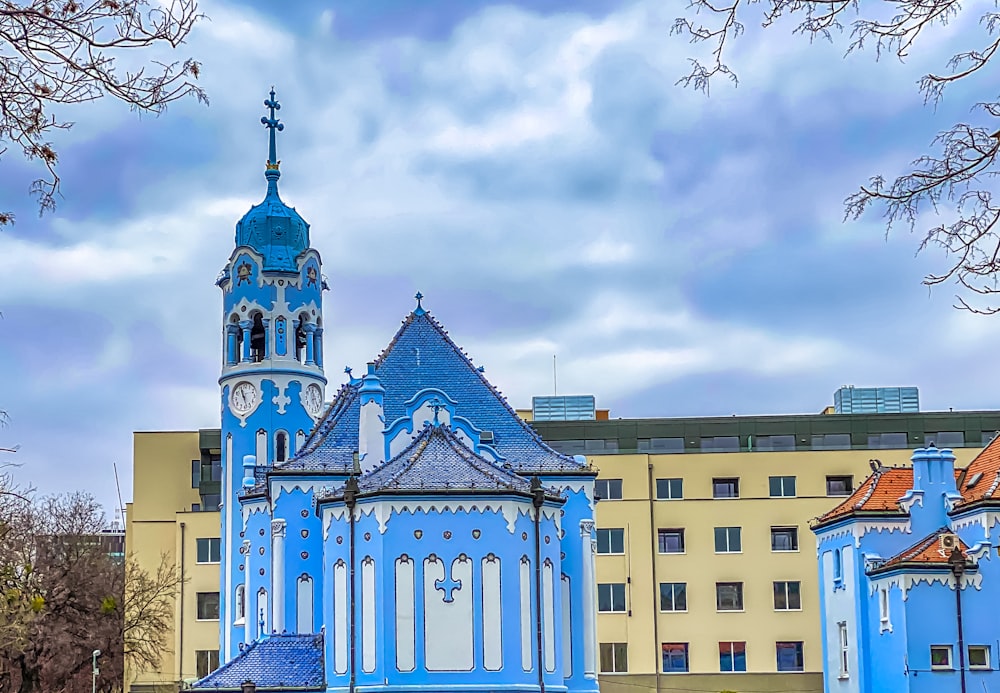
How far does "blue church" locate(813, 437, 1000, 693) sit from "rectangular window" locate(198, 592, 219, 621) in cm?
3292

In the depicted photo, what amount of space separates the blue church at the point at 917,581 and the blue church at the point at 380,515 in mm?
9015

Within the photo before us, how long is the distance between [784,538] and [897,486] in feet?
63.6

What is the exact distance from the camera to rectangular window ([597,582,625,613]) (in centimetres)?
7306

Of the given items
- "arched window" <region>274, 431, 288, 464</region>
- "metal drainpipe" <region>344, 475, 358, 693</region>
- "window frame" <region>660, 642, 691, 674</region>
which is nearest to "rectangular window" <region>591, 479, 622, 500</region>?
"window frame" <region>660, 642, 691, 674</region>

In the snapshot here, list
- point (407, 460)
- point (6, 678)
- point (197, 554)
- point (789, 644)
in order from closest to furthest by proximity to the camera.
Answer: point (407, 460)
point (6, 678)
point (789, 644)
point (197, 554)

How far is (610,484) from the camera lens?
7556cm

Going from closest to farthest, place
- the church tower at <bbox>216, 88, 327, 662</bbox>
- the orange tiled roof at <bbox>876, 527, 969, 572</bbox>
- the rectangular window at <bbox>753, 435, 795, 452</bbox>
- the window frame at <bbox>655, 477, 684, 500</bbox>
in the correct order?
1. the orange tiled roof at <bbox>876, 527, 969, 572</bbox>
2. the church tower at <bbox>216, 88, 327, 662</bbox>
3. the window frame at <bbox>655, 477, 684, 500</bbox>
4. the rectangular window at <bbox>753, 435, 795, 452</bbox>

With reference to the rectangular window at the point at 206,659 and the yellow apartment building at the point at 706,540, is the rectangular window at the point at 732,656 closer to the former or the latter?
the yellow apartment building at the point at 706,540

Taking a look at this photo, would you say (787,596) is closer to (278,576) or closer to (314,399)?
(314,399)

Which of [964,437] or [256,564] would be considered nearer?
[256,564]

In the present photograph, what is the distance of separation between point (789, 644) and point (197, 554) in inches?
1116

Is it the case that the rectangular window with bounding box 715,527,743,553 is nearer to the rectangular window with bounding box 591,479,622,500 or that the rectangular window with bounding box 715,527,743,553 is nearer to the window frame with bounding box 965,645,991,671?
the rectangular window with bounding box 591,479,622,500

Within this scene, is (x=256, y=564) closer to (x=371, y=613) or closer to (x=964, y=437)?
(x=371, y=613)

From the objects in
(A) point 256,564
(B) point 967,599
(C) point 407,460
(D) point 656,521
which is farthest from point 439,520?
(D) point 656,521
